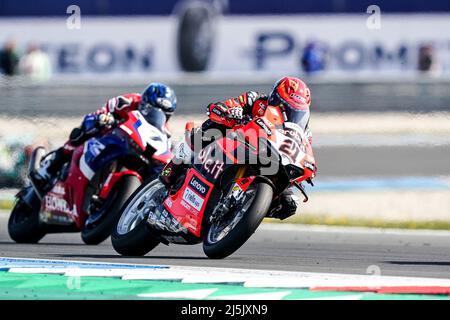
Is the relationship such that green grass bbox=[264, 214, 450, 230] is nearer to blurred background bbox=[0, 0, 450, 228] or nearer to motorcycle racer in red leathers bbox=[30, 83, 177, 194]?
motorcycle racer in red leathers bbox=[30, 83, 177, 194]

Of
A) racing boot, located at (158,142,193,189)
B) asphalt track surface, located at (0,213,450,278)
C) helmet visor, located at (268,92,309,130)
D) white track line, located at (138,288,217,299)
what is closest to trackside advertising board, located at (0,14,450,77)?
asphalt track surface, located at (0,213,450,278)

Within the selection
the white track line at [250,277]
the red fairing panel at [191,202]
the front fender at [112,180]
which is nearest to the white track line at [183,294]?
the white track line at [250,277]

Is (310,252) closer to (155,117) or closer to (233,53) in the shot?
(155,117)

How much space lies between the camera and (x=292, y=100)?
8039 mm

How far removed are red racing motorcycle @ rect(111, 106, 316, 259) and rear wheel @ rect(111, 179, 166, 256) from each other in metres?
0.10

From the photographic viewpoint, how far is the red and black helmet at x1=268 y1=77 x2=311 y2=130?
26.3 feet

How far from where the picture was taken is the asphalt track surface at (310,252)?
802 centimetres

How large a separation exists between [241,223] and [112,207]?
1.93 meters

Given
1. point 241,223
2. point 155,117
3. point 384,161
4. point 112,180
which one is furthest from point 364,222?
point 384,161

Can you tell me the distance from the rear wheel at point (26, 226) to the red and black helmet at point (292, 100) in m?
2.93

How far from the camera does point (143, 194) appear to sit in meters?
8.69

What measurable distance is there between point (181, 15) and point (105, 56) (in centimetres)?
193
